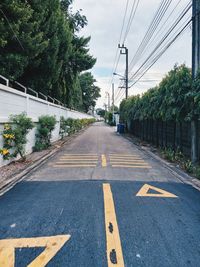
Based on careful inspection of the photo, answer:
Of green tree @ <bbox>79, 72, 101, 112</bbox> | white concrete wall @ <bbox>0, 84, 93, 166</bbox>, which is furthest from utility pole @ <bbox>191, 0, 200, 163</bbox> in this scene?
green tree @ <bbox>79, 72, 101, 112</bbox>

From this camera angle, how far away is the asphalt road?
312 cm

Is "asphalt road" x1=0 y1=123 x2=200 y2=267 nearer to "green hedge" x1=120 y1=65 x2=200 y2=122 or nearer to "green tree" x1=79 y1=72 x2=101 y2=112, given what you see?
"green hedge" x1=120 y1=65 x2=200 y2=122

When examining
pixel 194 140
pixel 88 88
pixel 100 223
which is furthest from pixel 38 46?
pixel 88 88

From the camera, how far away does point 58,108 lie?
843 inches

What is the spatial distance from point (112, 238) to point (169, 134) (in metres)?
10.5

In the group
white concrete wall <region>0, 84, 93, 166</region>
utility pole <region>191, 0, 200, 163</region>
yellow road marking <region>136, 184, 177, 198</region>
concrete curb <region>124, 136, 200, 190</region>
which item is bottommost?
concrete curb <region>124, 136, 200, 190</region>

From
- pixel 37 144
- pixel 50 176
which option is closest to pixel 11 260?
pixel 50 176

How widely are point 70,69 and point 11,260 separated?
880 inches

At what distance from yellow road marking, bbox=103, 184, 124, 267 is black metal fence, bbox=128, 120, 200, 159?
6.81 metres

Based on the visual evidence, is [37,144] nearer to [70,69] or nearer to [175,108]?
[175,108]

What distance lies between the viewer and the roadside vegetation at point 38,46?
11.6m

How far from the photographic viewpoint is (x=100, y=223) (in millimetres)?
4094

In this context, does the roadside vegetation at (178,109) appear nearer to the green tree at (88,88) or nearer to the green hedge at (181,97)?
the green hedge at (181,97)

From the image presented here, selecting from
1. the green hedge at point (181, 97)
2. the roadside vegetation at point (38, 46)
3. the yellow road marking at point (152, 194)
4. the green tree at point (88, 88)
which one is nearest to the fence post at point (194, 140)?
the green hedge at point (181, 97)
